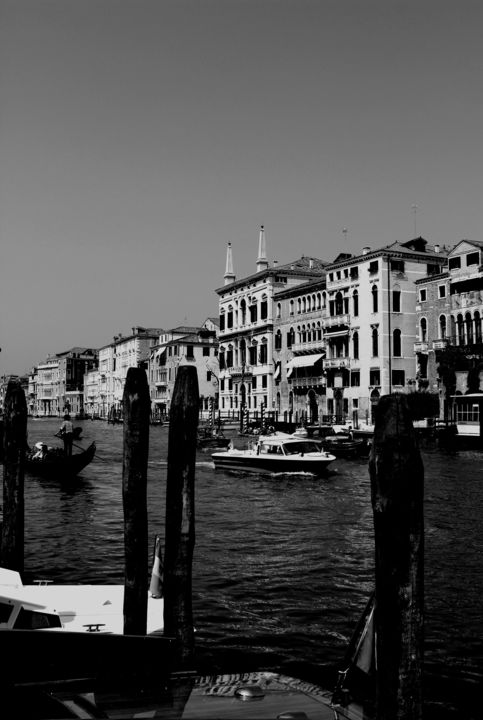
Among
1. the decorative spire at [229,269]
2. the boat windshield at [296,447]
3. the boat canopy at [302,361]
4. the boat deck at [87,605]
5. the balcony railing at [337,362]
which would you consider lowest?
the boat deck at [87,605]

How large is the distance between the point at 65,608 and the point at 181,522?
1464 millimetres

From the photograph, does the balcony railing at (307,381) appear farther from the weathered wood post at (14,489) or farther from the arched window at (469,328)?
the weathered wood post at (14,489)

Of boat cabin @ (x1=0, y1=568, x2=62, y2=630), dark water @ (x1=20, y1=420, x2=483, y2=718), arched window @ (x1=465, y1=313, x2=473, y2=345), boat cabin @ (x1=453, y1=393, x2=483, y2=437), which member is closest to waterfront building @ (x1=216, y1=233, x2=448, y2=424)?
arched window @ (x1=465, y1=313, x2=473, y2=345)

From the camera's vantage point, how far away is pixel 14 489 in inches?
363

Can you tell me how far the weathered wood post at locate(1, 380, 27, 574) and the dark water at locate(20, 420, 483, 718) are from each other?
0.62 meters

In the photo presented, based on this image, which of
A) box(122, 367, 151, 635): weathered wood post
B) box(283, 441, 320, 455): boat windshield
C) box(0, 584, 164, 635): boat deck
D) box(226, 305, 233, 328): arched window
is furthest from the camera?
box(226, 305, 233, 328): arched window

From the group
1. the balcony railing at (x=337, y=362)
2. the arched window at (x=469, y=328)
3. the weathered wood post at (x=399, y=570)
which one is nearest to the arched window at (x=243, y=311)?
the balcony railing at (x=337, y=362)

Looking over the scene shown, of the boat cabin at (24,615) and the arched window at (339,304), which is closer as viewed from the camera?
the boat cabin at (24,615)

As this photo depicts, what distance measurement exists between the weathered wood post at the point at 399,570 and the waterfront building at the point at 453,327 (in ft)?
107

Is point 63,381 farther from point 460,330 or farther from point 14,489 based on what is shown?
point 14,489

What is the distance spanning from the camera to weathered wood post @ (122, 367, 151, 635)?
6.43m

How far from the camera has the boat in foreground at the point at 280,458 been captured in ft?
71.7

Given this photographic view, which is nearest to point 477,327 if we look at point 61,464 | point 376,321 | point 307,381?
point 376,321

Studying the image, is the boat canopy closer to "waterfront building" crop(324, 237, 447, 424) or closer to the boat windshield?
"waterfront building" crop(324, 237, 447, 424)
